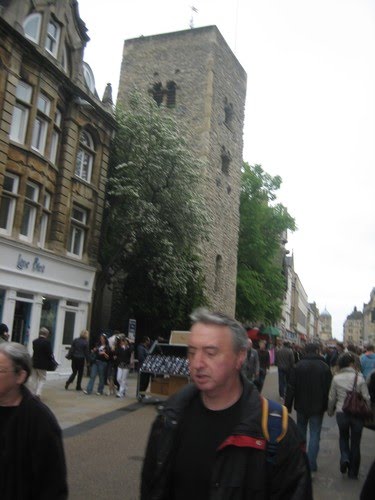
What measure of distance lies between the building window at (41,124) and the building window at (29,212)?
1.39 metres

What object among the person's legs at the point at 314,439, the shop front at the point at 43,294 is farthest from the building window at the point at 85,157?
the person's legs at the point at 314,439

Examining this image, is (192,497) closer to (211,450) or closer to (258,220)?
(211,450)

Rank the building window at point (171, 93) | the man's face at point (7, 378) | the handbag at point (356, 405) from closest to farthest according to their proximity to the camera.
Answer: the man's face at point (7, 378) → the handbag at point (356, 405) → the building window at point (171, 93)

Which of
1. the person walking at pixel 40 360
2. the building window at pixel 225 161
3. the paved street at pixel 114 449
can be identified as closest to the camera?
the paved street at pixel 114 449

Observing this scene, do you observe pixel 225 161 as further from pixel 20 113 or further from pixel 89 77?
pixel 20 113

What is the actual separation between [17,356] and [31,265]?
15118 mm

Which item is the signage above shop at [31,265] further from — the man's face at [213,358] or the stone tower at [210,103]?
the man's face at [213,358]

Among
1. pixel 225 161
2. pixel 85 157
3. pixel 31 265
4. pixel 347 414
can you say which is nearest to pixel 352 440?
pixel 347 414

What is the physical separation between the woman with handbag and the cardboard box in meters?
6.01

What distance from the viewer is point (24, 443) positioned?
2988mm

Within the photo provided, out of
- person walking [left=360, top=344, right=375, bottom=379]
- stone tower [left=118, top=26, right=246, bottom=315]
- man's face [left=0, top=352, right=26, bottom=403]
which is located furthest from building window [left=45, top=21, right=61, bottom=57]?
man's face [left=0, top=352, right=26, bottom=403]

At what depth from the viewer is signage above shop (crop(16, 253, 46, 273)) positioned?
17.2 meters

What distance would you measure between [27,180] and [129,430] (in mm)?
10666

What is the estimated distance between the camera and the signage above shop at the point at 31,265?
56.3 feet
